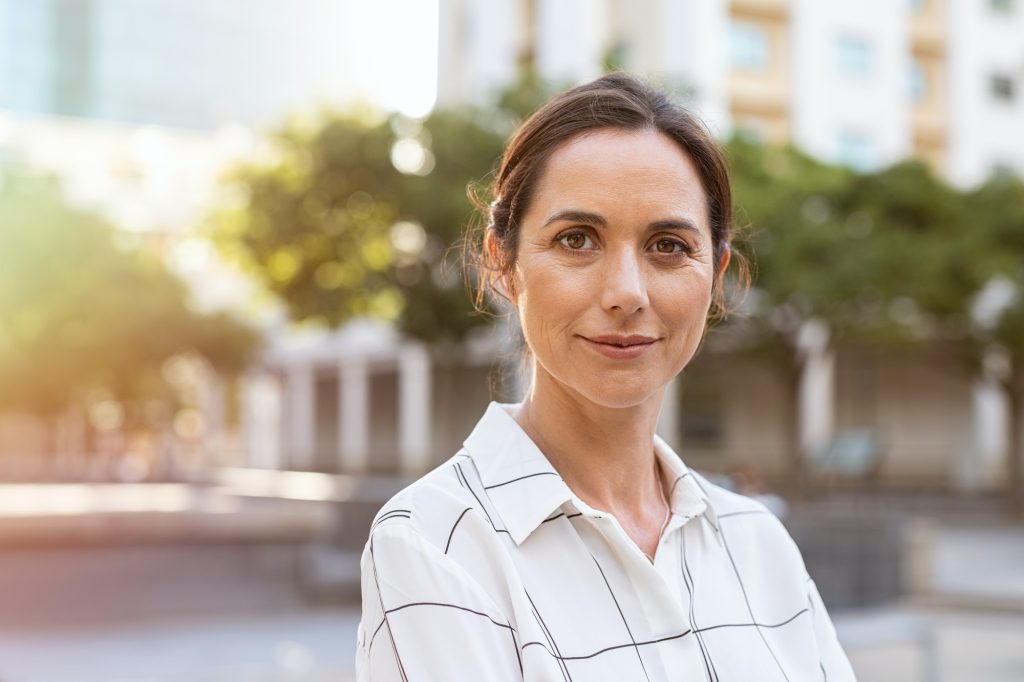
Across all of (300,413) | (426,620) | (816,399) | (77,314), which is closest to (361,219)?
(77,314)

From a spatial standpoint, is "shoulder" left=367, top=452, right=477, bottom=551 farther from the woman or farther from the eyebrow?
the eyebrow

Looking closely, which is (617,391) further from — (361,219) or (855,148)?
(855,148)

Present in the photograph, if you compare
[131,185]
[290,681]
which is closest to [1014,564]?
[290,681]

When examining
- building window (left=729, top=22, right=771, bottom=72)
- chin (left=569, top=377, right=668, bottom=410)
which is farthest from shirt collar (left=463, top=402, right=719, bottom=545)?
building window (left=729, top=22, right=771, bottom=72)

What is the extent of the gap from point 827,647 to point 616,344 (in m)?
0.67

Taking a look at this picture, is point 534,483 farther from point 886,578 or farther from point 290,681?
point 886,578

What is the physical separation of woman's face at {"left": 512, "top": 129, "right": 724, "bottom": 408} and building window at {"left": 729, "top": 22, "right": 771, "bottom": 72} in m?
30.6

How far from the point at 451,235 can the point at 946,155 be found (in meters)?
21.1

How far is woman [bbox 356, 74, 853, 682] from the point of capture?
4.99 feet

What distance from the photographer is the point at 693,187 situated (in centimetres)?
180

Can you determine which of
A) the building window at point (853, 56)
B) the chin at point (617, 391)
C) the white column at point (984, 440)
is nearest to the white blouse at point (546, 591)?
the chin at point (617, 391)

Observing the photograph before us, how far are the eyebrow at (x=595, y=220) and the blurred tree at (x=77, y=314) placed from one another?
81.7 ft

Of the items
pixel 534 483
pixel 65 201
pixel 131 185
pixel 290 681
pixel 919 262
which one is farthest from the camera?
pixel 131 185

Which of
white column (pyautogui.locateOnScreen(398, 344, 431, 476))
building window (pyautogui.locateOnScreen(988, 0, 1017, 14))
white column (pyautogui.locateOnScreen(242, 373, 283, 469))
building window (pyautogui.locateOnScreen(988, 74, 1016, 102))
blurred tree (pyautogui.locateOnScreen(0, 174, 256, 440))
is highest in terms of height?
building window (pyautogui.locateOnScreen(988, 0, 1017, 14))
